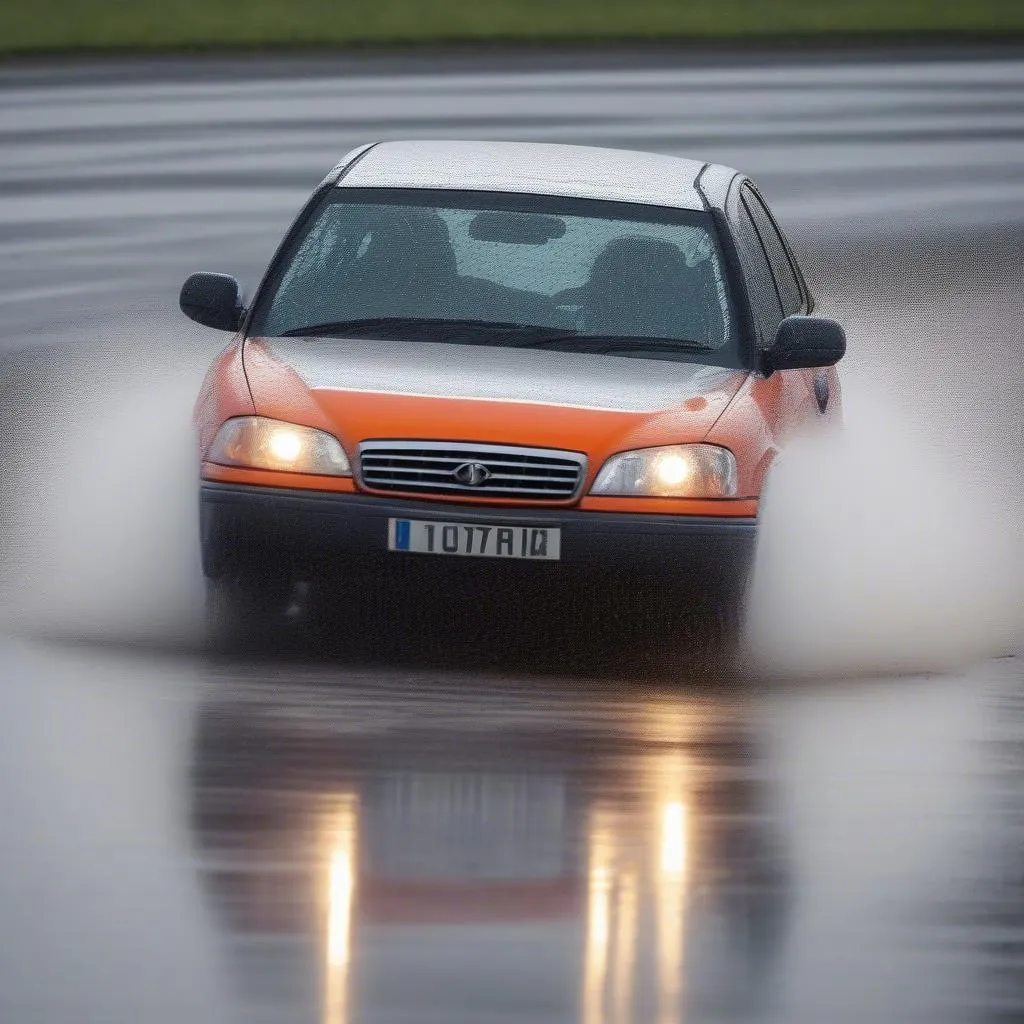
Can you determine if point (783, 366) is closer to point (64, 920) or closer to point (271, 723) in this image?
point (271, 723)

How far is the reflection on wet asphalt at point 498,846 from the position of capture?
5.88m

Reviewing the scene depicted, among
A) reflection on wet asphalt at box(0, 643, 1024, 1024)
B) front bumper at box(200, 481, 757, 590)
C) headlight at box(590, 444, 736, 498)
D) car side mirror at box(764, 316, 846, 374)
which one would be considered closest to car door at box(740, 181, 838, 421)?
car side mirror at box(764, 316, 846, 374)

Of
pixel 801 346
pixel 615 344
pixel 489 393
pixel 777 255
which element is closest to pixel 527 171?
pixel 615 344

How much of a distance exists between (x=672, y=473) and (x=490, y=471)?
568 mm

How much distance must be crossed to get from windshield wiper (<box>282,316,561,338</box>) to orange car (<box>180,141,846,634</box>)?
10 mm

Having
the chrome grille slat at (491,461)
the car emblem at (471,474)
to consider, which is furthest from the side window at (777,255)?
the car emblem at (471,474)

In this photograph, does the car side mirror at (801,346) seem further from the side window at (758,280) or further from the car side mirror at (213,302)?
the car side mirror at (213,302)

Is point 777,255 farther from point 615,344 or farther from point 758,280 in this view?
point 615,344

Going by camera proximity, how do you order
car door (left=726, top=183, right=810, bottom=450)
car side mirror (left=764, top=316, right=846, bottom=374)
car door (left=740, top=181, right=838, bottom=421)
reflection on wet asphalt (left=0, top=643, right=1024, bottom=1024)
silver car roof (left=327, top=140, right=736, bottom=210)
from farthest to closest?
1. car door (left=740, top=181, right=838, bottom=421)
2. silver car roof (left=327, top=140, right=736, bottom=210)
3. car side mirror (left=764, top=316, right=846, bottom=374)
4. car door (left=726, top=183, right=810, bottom=450)
5. reflection on wet asphalt (left=0, top=643, right=1024, bottom=1024)

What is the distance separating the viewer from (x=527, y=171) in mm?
10852

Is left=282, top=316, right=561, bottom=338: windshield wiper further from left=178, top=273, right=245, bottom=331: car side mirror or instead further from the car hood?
left=178, top=273, right=245, bottom=331: car side mirror

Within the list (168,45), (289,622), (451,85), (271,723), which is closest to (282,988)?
(271,723)

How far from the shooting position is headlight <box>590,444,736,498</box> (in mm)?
9250

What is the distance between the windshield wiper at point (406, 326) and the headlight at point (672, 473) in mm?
1006
